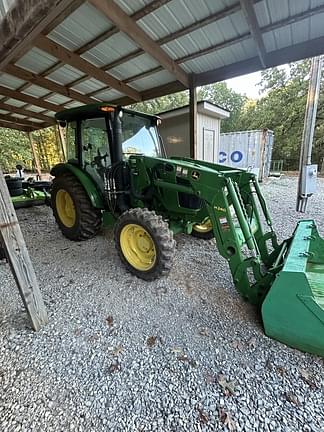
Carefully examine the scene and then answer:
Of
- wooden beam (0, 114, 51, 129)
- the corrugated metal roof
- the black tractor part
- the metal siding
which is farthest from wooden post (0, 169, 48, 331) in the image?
wooden beam (0, 114, 51, 129)

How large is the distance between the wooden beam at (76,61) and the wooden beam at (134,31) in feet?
4.50

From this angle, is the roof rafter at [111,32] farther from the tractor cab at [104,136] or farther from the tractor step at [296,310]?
the tractor step at [296,310]

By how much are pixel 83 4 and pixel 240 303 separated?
388 centimetres

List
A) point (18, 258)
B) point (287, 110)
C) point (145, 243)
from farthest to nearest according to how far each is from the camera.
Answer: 1. point (287, 110)
2. point (145, 243)
3. point (18, 258)

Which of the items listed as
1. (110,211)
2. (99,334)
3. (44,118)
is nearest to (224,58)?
(110,211)

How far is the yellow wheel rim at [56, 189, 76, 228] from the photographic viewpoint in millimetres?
3746

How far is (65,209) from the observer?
12.6 feet

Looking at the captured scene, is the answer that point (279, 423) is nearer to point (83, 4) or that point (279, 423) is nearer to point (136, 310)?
point (136, 310)

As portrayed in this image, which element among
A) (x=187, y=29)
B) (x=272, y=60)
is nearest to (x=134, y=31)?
(x=187, y=29)

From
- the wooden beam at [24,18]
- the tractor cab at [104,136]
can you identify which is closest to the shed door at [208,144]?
the tractor cab at [104,136]

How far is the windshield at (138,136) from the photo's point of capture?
305 centimetres

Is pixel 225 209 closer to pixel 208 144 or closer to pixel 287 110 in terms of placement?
pixel 208 144

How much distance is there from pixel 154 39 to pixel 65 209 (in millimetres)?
3065

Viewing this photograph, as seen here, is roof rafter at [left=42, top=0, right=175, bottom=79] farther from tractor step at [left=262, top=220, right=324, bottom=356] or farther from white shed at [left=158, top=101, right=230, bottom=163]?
white shed at [left=158, top=101, right=230, bottom=163]
